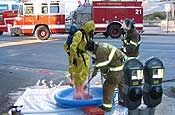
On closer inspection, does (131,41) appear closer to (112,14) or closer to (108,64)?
(108,64)

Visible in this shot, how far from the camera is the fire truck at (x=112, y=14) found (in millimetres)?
27797

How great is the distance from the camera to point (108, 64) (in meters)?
7.35

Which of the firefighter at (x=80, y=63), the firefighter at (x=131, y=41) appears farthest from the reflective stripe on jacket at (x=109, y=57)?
the firefighter at (x=131, y=41)

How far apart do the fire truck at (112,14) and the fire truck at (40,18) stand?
1471 mm

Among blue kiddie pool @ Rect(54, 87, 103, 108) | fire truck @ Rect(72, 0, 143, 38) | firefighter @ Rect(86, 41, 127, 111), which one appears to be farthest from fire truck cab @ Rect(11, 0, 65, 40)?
firefighter @ Rect(86, 41, 127, 111)

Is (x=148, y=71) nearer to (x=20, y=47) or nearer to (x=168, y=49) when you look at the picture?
(x=168, y=49)

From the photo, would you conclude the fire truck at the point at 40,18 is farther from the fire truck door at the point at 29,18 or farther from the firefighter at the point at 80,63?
the firefighter at the point at 80,63

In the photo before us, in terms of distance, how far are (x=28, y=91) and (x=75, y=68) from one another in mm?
1843

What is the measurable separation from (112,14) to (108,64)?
20.8 m

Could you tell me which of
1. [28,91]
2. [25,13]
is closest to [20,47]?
[25,13]

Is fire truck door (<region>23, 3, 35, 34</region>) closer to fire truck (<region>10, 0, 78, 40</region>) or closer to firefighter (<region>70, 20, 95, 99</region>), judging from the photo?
fire truck (<region>10, 0, 78, 40</region>)

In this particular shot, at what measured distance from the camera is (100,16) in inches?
1100

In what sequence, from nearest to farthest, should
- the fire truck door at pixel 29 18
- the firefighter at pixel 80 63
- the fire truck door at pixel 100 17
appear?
1. the firefighter at pixel 80 63
2. the fire truck door at pixel 29 18
3. the fire truck door at pixel 100 17

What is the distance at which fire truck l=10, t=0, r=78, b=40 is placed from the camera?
2656 centimetres
